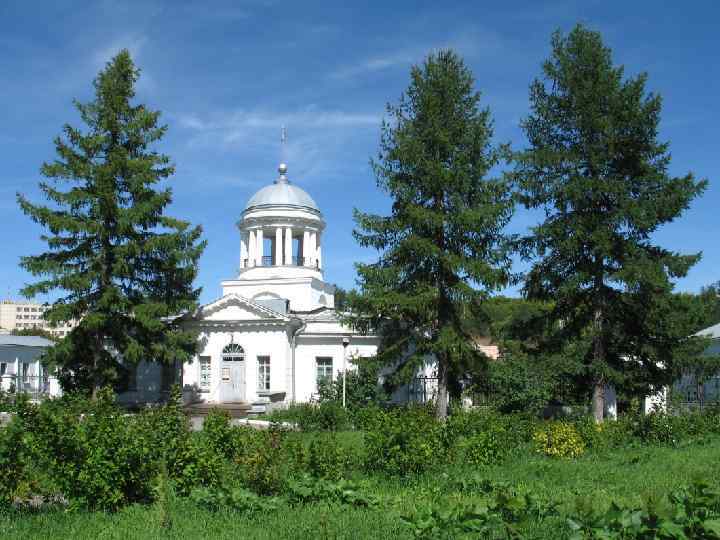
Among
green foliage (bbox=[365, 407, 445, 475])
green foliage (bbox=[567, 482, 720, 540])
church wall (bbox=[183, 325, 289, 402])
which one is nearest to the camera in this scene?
green foliage (bbox=[567, 482, 720, 540])

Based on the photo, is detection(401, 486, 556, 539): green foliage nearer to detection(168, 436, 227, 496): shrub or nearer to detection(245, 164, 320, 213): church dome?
detection(168, 436, 227, 496): shrub

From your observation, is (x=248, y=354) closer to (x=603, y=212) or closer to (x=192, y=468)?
(x=603, y=212)

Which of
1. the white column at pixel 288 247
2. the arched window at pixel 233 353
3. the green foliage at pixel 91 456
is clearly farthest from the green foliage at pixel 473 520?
the white column at pixel 288 247

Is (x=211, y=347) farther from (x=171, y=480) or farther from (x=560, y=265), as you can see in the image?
(x=171, y=480)

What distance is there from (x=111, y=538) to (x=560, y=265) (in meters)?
15.9

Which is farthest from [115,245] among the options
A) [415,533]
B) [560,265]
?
[415,533]

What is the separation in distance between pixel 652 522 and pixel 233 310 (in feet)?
81.2

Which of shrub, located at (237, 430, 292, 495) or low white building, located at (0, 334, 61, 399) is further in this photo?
low white building, located at (0, 334, 61, 399)

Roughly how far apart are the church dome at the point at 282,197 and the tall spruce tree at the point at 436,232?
13.9 m

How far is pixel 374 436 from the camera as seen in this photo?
33.9ft

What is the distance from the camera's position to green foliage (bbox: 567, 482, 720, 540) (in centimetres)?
529

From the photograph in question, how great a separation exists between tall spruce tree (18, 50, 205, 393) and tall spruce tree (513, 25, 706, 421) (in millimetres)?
13075

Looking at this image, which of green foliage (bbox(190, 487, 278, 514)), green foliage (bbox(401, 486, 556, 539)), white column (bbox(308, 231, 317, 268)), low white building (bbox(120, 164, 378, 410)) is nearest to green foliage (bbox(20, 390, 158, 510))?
green foliage (bbox(190, 487, 278, 514))

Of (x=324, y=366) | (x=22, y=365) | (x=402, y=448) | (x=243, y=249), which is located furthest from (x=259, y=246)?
(x=402, y=448)
